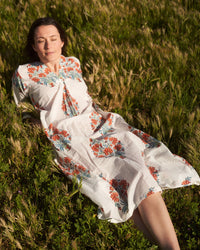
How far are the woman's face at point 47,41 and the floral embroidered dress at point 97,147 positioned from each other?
148 mm

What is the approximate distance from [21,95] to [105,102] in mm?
906

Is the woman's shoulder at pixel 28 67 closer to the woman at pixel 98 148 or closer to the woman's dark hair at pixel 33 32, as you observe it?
the woman at pixel 98 148

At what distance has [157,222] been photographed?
74.8 inches

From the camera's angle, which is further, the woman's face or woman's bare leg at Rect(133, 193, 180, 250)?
the woman's face

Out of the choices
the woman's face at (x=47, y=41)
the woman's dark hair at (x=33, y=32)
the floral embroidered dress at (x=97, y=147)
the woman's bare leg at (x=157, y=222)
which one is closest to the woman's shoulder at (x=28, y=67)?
the floral embroidered dress at (x=97, y=147)

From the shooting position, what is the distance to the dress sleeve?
251 cm

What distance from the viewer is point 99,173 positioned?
218 cm

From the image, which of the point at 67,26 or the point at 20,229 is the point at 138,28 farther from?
the point at 20,229

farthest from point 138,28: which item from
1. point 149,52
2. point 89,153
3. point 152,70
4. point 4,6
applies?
point 89,153

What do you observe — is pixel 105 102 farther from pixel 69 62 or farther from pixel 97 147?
pixel 97 147

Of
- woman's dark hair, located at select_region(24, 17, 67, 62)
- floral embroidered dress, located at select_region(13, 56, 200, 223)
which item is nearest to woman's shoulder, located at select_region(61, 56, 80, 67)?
floral embroidered dress, located at select_region(13, 56, 200, 223)

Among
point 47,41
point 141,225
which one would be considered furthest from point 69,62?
point 141,225

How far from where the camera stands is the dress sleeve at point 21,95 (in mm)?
2510

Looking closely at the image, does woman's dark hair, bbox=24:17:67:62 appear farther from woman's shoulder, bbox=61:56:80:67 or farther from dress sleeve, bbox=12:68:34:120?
dress sleeve, bbox=12:68:34:120
